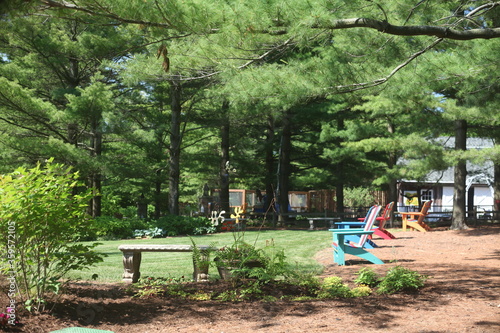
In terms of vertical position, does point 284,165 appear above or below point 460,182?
above

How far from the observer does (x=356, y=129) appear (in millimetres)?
18000

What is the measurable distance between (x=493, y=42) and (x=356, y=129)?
34.6 feet

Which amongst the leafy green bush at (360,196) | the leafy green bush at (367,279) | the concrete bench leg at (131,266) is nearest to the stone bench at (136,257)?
the concrete bench leg at (131,266)

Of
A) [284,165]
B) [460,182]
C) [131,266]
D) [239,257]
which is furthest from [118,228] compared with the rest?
[460,182]

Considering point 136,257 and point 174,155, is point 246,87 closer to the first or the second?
point 136,257

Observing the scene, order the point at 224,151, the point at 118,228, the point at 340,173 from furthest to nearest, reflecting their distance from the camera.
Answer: the point at 340,173
the point at 224,151
the point at 118,228

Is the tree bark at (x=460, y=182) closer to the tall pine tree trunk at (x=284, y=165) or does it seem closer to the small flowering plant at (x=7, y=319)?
the tall pine tree trunk at (x=284, y=165)

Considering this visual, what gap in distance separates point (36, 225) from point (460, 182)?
14290 mm

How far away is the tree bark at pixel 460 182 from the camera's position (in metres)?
15.4

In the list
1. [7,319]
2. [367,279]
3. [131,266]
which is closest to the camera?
[7,319]

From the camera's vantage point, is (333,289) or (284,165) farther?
(284,165)

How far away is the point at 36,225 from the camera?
4246mm

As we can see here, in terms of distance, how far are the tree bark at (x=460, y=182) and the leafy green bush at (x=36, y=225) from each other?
44.1ft

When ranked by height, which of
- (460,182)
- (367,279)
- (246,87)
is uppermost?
(246,87)
